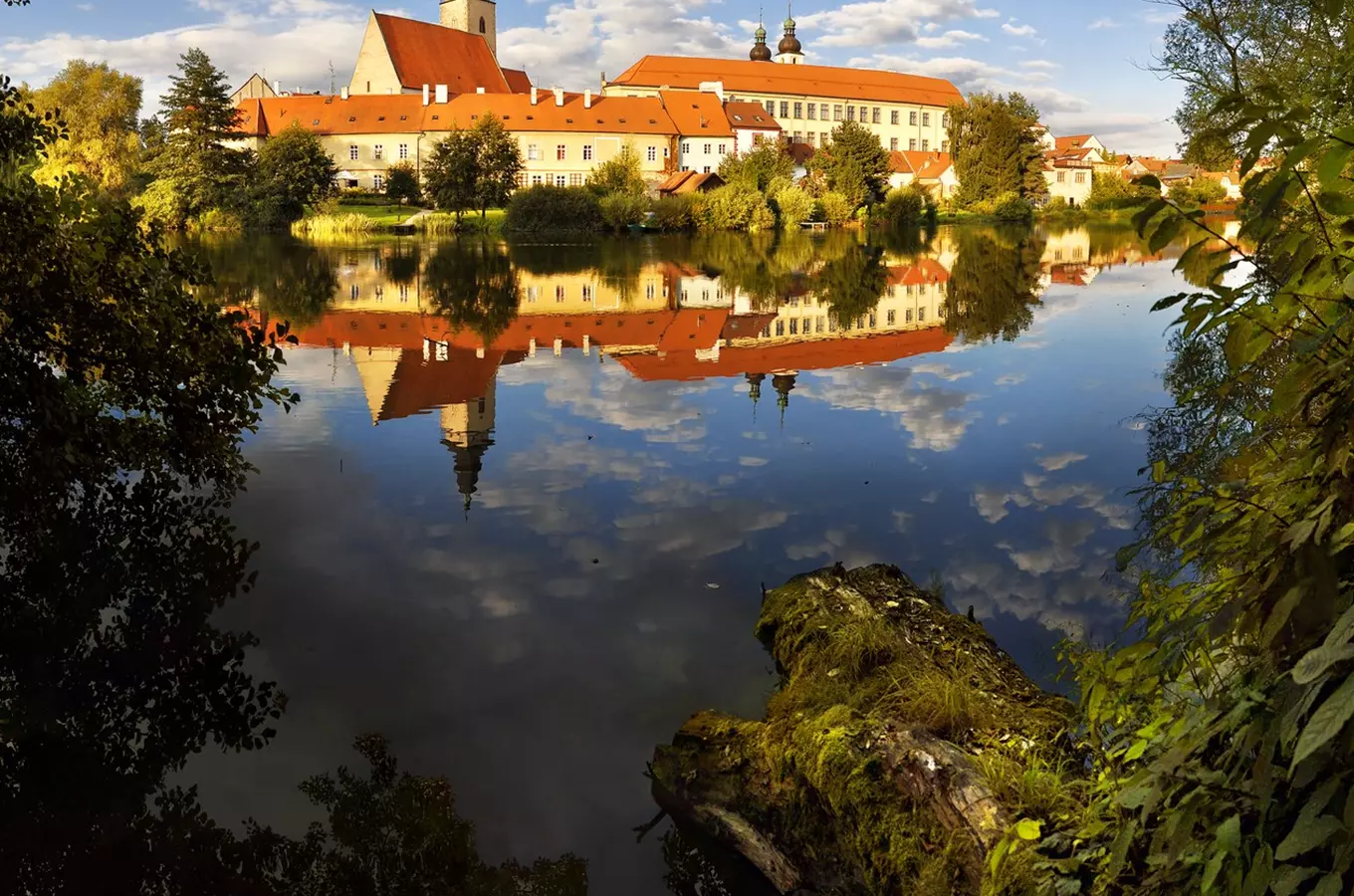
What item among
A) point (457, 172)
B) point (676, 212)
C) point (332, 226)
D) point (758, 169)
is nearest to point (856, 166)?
point (758, 169)

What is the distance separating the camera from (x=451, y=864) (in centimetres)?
538

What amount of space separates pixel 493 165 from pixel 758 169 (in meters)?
18.6

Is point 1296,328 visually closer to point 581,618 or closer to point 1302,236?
point 1302,236

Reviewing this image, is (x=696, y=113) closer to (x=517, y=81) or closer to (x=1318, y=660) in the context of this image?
(x=517, y=81)

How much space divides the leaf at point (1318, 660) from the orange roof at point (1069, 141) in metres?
135

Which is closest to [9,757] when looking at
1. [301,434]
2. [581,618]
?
[581,618]

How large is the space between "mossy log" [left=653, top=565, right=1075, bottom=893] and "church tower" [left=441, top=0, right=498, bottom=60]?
11029cm

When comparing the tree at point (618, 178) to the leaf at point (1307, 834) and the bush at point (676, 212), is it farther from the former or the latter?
the leaf at point (1307, 834)

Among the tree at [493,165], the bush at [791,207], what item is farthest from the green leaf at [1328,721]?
the bush at [791,207]

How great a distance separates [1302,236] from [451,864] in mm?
4645

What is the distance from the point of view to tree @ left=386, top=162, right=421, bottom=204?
76688mm

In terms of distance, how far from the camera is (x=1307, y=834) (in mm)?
2197

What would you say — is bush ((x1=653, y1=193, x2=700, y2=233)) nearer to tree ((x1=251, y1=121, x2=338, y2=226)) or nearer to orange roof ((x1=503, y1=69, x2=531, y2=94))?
tree ((x1=251, y1=121, x2=338, y2=226))

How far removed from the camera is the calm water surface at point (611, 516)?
655 cm
